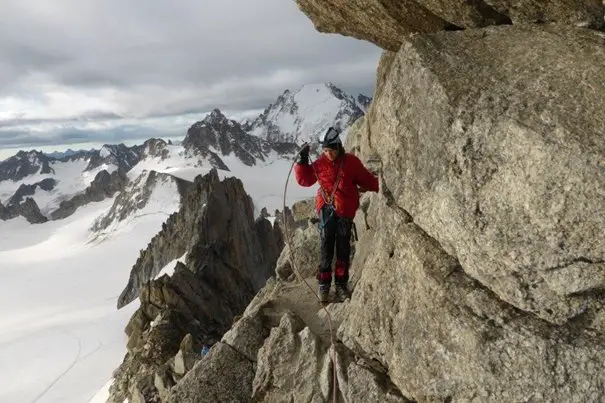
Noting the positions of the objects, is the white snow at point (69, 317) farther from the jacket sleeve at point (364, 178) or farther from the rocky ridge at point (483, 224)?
the rocky ridge at point (483, 224)

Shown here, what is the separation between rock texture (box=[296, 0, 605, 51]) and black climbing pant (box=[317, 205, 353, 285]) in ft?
16.4

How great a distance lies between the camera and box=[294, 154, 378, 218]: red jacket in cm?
1163

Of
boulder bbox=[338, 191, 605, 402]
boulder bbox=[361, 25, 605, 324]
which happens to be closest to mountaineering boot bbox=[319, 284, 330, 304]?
boulder bbox=[338, 191, 605, 402]

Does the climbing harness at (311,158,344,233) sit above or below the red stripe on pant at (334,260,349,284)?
above

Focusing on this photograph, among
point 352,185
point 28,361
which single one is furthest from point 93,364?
point 352,185

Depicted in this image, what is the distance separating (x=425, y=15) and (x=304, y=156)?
4470 mm

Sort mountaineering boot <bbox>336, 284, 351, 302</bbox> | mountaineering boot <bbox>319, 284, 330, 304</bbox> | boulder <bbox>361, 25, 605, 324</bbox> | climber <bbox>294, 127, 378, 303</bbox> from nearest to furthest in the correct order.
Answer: boulder <bbox>361, 25, 605, 324</bbox>, climber <bbox>294, 127, 378, 303</bbox>, mountaineering boot <bbox>336, 284, 351, 302</bbox>, mountaineering boot <bbox>319, 284, 330, 304</bbox>

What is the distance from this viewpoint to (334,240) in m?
12.6

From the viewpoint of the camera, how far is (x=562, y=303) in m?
7.39

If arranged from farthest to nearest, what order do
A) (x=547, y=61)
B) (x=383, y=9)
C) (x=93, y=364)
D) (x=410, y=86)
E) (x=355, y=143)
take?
(x=93, y=364), (x=355, y=143), (x=383, y=9), (x=410, y=86), (x=547, y=61)

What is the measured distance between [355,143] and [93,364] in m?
52.5

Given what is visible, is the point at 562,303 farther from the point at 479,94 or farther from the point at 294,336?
the point at 294,336

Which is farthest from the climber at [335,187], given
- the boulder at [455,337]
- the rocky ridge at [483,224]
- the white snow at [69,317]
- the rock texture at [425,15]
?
the white snow at [69,317]

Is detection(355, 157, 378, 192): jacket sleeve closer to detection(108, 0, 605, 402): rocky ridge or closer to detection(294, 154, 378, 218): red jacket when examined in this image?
detection(294, 154, 378, 218): red jacket
